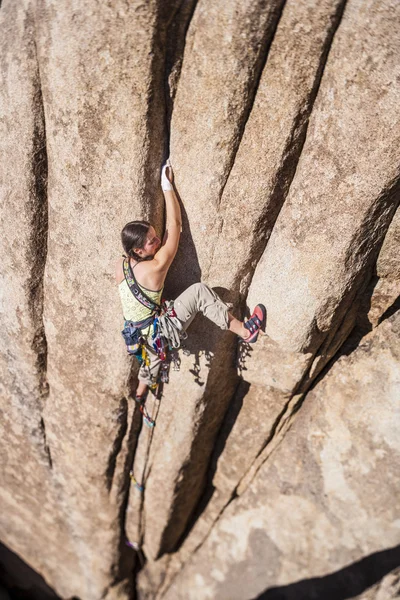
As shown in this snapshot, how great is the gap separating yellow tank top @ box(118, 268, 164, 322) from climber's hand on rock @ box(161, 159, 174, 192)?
0.81 metres

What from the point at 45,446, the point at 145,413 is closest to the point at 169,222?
the point at 145,413

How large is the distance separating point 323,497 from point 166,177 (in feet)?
12.5

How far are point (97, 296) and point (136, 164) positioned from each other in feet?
4.06

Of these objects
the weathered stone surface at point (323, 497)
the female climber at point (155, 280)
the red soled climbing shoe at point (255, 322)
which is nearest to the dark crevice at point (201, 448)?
the red soled climbing shoe at point (255, 322)

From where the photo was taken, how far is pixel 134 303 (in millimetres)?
3156

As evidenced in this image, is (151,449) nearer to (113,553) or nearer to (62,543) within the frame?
(113,553)

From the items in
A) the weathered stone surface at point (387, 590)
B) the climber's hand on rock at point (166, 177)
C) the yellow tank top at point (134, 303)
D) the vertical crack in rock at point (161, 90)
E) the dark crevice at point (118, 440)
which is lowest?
the weathered stone surface at point (387, 590)

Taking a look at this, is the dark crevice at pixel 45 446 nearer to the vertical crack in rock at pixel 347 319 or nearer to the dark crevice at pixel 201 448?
the dark crevice at pixel 201 448

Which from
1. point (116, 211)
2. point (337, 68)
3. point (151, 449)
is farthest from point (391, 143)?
point (151, 449)

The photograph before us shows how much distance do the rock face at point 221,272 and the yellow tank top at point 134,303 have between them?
0.94ft

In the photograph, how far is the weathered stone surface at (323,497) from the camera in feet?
12.3

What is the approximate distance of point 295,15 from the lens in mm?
2598

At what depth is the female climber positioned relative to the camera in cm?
293

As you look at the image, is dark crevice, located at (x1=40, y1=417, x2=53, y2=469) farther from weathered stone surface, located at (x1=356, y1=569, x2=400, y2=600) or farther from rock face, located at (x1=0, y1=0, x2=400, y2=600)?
weathered stone surface, located at (x1=356, y1=569, x2=400, y2=600)
